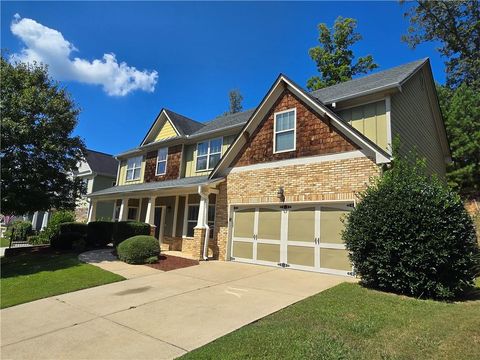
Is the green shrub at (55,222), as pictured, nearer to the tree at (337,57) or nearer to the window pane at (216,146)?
the window pane at (216,146)

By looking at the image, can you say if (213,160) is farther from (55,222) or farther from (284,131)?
(55,222)

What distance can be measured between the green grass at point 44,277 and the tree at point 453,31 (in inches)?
1275

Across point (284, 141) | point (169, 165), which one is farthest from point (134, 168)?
point (284, 141)

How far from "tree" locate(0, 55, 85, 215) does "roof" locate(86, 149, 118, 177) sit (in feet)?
54.8

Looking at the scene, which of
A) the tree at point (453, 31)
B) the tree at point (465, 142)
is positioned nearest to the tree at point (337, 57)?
the tree at point (453, 31)

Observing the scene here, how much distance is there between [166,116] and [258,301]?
16.0 metres

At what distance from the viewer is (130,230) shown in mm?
16078

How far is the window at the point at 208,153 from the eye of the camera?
693 inches

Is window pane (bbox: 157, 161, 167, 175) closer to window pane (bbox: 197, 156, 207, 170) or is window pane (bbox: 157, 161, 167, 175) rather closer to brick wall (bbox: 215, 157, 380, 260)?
window pane (bbox: 197, 156, 207, 170)

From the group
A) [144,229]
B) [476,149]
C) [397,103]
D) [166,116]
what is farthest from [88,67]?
[476,149]

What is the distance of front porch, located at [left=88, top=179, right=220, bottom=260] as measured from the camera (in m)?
14.2

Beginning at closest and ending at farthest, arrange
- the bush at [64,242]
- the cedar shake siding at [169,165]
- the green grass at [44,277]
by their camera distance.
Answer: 1. the green grass at [44,277]
2. the bush at [64,242]
3. the cedar shake siding at [169,165]

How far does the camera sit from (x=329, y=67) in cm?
3195

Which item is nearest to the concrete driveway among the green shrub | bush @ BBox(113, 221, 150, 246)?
bush @ BBox(113, 221, 150, 246)
